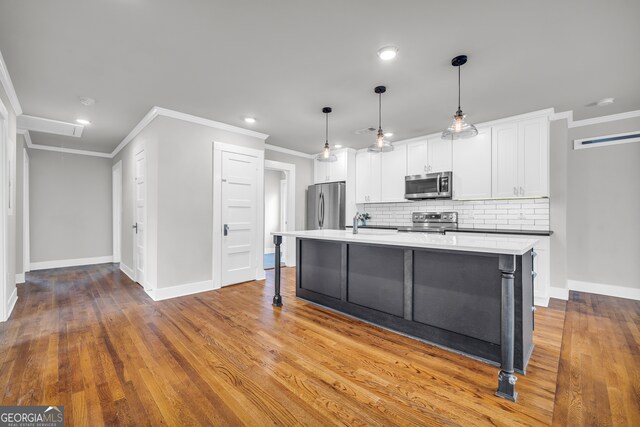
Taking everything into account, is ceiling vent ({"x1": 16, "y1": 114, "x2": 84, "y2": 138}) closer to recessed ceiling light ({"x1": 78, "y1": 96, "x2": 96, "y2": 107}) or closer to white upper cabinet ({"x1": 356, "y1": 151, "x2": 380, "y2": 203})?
recessed ceiling light ({"x1": 78, "y1": 96, "x2": 96, "y2": 107})

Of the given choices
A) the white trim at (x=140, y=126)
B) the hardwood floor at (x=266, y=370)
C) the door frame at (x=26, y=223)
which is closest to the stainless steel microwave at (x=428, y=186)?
the hardwood floor at (x=266, y=370)

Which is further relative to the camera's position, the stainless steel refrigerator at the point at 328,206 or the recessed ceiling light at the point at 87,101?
the stainless steel refrigerator at the point at 328,206

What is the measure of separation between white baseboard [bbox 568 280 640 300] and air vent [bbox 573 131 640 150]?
6.55 ft

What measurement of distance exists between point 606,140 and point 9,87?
7450 mm

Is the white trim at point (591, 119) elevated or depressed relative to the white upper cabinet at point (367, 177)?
elevated

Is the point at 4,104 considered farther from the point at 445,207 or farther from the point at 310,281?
the point at 445,207

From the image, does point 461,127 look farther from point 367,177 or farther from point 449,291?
point 367,177

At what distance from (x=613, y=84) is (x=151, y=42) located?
4.50 meters

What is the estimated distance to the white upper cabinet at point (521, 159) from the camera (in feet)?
12.2

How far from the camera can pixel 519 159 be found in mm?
3898

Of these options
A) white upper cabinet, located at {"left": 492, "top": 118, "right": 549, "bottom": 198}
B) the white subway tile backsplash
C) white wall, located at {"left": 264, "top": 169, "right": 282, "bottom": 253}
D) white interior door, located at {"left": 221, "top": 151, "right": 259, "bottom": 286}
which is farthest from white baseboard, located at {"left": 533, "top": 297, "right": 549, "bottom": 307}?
white wall, located at {"left": 264, "top": 169, "right": 282, "bottom": 253}

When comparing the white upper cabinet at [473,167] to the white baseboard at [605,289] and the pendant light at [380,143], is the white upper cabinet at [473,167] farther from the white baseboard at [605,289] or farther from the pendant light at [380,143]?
the pendant light at [380,143]

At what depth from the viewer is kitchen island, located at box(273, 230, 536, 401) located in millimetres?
1876

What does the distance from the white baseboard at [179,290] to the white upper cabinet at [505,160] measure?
175 inches
